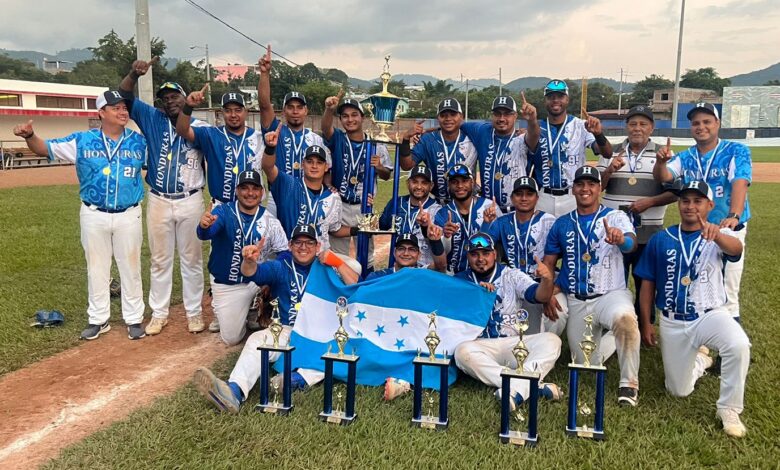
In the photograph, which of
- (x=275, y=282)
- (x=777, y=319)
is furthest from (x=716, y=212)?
(x=275, y=282)

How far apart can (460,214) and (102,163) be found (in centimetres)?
355

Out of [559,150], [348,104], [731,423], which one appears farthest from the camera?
[348,104]

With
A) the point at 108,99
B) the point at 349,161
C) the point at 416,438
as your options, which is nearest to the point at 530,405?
the point at 416,438

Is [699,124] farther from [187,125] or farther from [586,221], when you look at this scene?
[187,125]

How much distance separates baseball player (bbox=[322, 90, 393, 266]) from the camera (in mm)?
6707

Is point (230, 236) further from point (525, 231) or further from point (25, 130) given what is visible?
point (525, 231)

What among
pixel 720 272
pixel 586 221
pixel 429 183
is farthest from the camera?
pixel 429 183

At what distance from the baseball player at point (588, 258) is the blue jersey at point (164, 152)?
12.3 ft

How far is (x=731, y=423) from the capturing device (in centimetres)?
423

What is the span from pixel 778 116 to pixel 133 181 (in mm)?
72143

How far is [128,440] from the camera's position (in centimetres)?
410

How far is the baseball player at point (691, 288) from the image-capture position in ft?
14.6

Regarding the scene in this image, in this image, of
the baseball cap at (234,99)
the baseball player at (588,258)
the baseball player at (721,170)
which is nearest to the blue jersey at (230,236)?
the baseball cap at (234,99)

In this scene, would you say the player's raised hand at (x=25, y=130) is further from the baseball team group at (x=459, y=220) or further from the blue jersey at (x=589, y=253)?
the blue jersey at (x=589, y=253)
